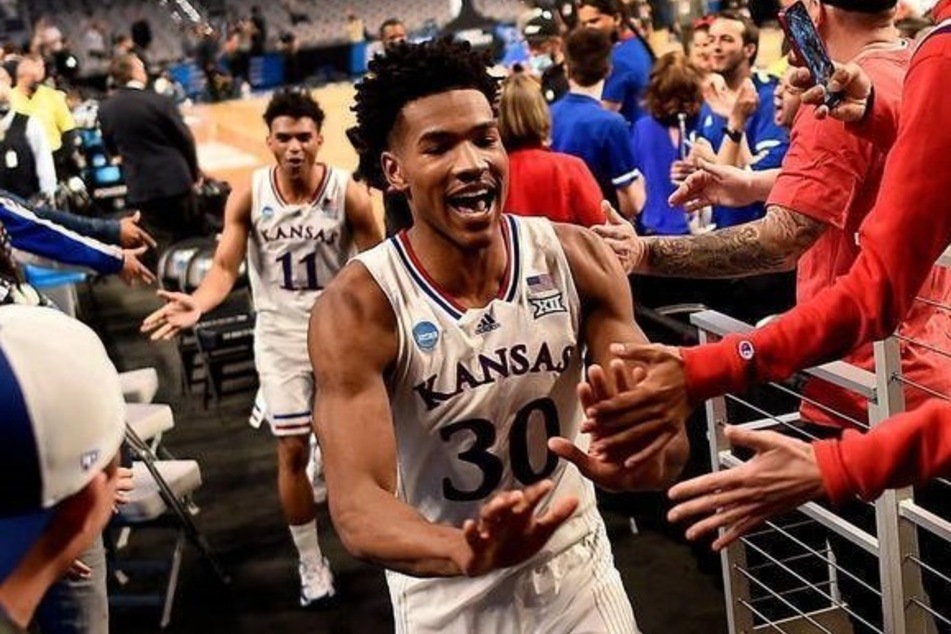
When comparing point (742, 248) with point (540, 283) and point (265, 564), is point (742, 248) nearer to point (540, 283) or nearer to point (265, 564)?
point (540, 283)

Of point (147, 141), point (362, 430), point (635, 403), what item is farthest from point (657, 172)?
point (147, 141)

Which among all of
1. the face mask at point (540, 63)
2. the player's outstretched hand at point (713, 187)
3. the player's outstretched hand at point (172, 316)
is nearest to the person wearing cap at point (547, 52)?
the face mask at point (540, 63)

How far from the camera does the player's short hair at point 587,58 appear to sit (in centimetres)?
588

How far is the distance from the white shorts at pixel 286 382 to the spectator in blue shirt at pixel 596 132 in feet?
5.00

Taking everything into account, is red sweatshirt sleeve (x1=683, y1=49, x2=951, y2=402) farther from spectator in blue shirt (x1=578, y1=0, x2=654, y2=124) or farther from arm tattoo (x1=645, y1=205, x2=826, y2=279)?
spectator in blue shirt (x1=578, y1=0, x2=654, y2=124)

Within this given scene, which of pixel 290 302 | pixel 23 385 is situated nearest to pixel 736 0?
pixel 290 302

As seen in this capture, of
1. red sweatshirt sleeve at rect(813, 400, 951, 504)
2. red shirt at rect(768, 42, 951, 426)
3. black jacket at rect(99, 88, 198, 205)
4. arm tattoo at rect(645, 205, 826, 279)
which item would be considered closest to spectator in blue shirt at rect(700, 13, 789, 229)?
arm tattoo at rect(645, 205, 826, 279)

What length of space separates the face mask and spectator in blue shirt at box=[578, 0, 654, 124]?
1484 mm

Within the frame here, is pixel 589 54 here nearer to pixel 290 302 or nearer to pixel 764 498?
pixel 290 302

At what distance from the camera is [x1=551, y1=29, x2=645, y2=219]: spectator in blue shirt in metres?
5.80

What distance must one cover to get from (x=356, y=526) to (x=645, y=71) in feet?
16.4

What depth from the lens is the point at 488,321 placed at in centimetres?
278

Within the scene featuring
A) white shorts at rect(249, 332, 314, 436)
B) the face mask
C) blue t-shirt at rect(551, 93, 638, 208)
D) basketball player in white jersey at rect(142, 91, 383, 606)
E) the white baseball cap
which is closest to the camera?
the white baseball cap

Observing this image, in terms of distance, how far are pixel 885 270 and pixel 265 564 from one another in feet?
13.1
